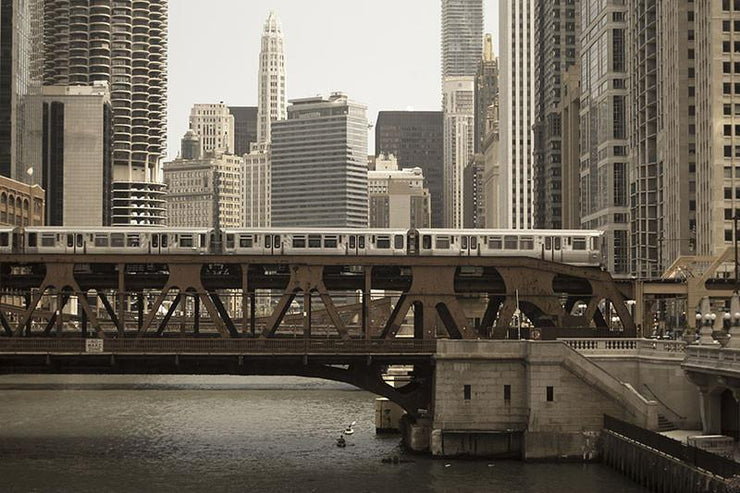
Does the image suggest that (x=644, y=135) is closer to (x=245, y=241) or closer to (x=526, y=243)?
(x=526, y=243)

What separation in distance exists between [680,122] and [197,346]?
97407 millimetres

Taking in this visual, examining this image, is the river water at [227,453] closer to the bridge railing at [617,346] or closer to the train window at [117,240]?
the bridge railing at [617,346]

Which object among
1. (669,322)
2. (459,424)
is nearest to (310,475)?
(459,424)

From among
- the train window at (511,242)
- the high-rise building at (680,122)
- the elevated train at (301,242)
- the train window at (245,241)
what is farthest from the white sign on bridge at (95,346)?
the high-rise building at (680,122)

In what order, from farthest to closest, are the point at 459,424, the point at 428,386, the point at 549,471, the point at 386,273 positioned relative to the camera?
the point at 386,273 < the point at 428,386 < the point at 459,424 < the point at 549,471

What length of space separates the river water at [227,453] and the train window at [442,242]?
46.0ft

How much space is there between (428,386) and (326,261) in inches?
A: 397

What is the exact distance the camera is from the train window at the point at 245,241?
96312mm

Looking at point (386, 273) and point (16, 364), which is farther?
point (386, 273)

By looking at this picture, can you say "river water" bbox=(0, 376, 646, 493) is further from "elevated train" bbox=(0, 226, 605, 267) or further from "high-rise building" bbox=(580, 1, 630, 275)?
"high-rise building" bbox=(580, 1, 630, 275)

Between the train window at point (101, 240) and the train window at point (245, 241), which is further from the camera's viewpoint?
the train window at point (101, 240)

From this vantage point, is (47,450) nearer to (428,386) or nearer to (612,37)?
(428,386)

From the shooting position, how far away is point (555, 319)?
83000 mm

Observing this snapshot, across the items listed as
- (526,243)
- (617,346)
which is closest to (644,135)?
(526,243)
